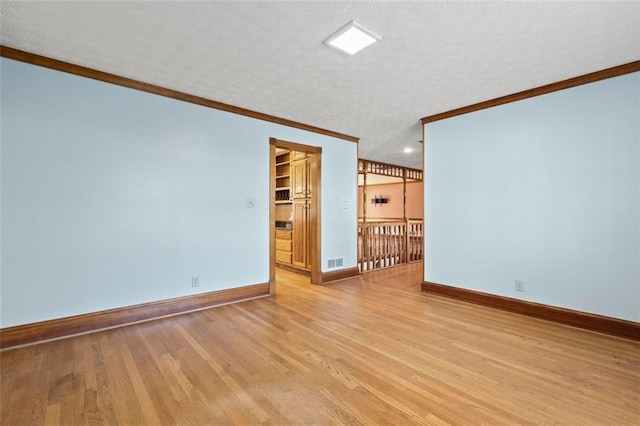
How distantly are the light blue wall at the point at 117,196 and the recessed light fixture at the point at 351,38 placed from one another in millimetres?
1961

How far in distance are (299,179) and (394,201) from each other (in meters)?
6.56

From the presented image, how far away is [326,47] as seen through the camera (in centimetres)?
248

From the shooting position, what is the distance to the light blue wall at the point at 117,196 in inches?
102

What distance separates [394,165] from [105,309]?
662 centimetres

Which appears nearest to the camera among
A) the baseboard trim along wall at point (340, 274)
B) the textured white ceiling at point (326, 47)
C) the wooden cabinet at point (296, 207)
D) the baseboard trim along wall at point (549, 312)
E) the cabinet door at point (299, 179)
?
the textured white ceiling at point (326, 47)

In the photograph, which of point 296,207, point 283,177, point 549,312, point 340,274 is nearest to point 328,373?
point 549,312

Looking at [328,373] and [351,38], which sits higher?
[351,38]

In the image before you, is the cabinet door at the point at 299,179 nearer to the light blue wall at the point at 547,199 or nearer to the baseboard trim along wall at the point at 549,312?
the light blue wall at the point at 547,199

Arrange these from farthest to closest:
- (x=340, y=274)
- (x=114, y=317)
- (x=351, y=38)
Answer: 1. (x=340, y=274)
2. (x=114, y=317)
3. (x=351, y=38)

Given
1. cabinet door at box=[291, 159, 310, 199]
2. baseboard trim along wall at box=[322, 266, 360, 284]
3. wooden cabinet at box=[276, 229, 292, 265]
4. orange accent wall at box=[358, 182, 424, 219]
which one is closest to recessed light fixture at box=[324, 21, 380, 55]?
cabinet door at box=[291, 159, 310, 199]

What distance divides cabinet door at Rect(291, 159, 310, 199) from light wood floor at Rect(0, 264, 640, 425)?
2.72 m

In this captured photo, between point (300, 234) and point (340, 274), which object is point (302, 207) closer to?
point (300, 234)

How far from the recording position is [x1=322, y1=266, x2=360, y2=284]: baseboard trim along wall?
496 centimetres

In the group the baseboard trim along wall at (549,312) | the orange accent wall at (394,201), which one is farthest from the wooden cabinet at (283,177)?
the orange accent wall at (394,201)
